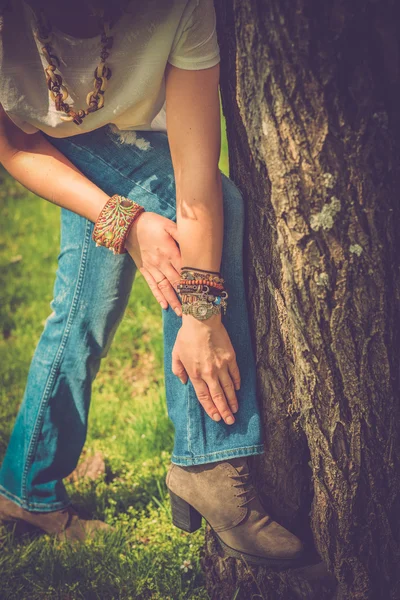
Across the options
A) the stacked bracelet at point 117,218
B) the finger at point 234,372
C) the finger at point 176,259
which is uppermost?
the stacked bracelet at point 117,218

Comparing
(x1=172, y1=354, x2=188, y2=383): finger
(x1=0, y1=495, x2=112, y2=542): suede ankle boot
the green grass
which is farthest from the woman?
(x1=0, y1=495, x2=112, y2=542): suede ankle boot

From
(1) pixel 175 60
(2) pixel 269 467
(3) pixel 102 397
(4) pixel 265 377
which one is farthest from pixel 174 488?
(3) pixel 102 397

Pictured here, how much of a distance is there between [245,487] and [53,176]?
3.51 ft

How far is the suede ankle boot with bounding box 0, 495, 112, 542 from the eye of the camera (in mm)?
2277

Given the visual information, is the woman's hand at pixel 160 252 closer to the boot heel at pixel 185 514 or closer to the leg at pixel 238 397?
the leg at pixel 238 397

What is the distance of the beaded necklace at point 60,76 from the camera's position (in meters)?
1.49

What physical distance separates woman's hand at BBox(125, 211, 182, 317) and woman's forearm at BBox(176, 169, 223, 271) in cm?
5

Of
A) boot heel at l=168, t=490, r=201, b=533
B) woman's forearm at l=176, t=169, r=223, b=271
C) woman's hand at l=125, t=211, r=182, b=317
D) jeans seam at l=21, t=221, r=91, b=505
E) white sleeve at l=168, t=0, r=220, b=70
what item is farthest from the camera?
jeans seam at l=21, t=221, r=91, b=505

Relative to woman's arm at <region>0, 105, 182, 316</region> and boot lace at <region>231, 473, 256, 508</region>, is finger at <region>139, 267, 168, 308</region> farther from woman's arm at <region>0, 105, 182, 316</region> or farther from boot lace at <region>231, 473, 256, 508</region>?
boot lace at <region>231, 473, 256, 508</region>

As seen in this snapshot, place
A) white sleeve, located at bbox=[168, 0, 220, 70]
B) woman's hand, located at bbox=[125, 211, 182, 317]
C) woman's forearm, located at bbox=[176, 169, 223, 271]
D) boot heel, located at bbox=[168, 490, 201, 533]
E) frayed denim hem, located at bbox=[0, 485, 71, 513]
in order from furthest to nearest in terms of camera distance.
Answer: frayed denim hem, located at bbox=[0, 485, 71, 513]
boot heel, located at bbox=[168, 490, 201, 533]
woman's hand, located at bbox=[125, 211, 182, 317]
woman's forearm, located at bbox=[176, 169, 223, 271]
white sleeve, located at bbox=[168, 0, 220, 70]

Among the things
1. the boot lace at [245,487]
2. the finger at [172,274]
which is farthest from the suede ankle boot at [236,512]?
the finger at [172,274]

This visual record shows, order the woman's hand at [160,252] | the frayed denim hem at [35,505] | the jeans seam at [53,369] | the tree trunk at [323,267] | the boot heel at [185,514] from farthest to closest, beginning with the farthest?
the frayed denim hem at [35,505]
the jeans seam at [53,369]
the boot heel at [185,514]
the woman's hand at [160,252]
the tree trunk at [323,267]

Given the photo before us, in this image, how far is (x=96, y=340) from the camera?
6.93ft

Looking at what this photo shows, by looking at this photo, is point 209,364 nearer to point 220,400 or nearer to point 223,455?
point 220,400
